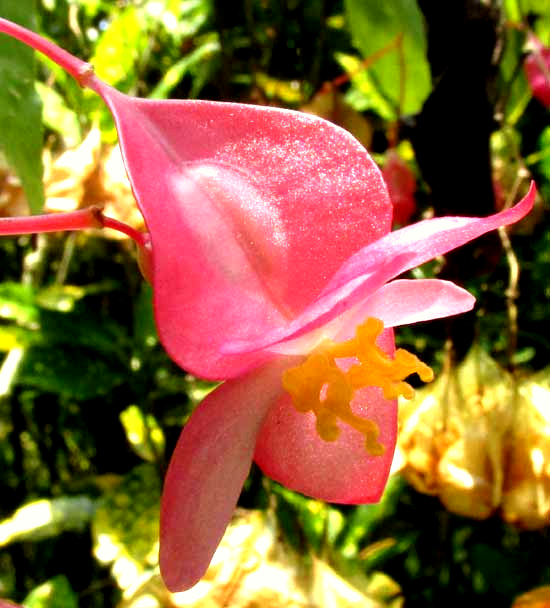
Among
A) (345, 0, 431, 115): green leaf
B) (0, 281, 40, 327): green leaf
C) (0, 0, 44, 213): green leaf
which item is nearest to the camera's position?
(0, 0, 44, 213): green leaf

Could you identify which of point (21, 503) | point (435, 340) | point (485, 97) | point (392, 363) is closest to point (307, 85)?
point (435, 340)

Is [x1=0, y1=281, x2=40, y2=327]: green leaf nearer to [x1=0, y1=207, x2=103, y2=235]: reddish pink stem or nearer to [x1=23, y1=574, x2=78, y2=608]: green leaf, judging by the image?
[x1=23, y1=574, x2=78, y2=608]: green leaf

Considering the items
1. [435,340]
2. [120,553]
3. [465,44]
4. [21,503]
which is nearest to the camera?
[465,44]

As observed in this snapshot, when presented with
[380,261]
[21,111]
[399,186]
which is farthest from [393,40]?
[380,261]

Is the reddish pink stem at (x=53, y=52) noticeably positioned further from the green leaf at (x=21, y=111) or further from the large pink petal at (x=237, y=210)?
the green leaf at (x=21, y=111)

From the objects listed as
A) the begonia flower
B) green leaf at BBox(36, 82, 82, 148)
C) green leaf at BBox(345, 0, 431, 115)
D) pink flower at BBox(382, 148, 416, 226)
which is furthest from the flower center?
green leaf at BBox(36, 82, 82, 148)

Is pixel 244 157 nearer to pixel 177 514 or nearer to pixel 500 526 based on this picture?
pixel 177 514

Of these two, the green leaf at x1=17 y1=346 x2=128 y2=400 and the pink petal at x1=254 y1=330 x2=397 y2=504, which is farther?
the green leaf at x1=17 y1=346 x2=128 y2=400
